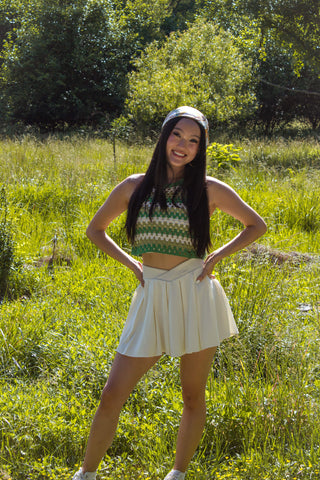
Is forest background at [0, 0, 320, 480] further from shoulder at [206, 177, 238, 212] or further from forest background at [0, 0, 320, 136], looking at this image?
forest background at [0, 0, 320, 136]

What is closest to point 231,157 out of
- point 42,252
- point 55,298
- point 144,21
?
point 42,252

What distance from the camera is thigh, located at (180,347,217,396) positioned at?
2.73m

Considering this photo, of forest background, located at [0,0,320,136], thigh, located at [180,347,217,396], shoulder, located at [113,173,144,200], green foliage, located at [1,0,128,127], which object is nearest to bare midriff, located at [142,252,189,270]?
shoulder, located at [113,173,144,200]

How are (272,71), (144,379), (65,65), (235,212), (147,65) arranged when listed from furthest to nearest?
(272,71)
(65,65)
(147,65)
(144,379)
(235,212)

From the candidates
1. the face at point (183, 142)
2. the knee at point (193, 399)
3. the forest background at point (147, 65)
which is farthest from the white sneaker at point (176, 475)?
the forest background at point (147, 65)

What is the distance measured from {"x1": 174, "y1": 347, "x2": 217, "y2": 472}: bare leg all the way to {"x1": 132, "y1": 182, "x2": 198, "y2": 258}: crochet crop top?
49 cm

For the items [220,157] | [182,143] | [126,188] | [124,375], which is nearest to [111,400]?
[124,375]

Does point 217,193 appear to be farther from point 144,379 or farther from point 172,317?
point 144,379

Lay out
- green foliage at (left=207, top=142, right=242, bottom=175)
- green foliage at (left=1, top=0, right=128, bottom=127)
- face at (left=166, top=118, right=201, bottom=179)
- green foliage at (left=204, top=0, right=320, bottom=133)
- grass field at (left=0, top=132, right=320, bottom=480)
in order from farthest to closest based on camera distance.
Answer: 1. green foliage at (left=1, top=0, right=128, bottom=127)
2. green foliage at (left=204, top=0, right=320, bottom=133)
3. green foliage at (left=207, top=142, right=242, bottom=175)
4. grass field at (left=0, top=132, right=320, bottom=480)
5. face at (left=166, top=118, right=201, bottom=179)

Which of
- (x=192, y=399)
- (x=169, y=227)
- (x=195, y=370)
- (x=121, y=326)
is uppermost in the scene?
(x=169, y=227)

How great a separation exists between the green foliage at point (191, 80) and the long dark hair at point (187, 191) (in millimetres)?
11893

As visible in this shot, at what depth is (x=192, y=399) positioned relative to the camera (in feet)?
9.18

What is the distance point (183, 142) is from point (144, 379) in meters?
1.72

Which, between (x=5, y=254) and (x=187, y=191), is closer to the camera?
(x=187, y=191)
